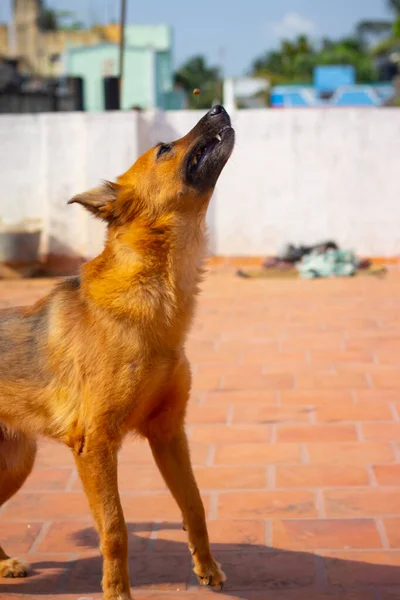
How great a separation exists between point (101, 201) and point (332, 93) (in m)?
50.0

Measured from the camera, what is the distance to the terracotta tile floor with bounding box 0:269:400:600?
360 centimetres

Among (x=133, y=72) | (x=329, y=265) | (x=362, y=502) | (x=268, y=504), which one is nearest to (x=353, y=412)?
(x=362, y=502)

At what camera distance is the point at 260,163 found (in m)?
12.0

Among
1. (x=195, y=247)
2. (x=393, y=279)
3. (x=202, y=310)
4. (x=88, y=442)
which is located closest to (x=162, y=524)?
(x=88, y=442)

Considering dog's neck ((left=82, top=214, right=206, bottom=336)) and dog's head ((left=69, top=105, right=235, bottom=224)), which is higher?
dog's head ((left=69, top=105, right=235, bottom=224))

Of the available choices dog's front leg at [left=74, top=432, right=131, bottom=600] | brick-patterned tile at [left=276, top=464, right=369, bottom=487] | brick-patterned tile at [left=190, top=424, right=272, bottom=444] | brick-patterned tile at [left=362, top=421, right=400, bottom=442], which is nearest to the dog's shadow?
dog's front leg at [left=74, top=432, right=131, bottom=600]

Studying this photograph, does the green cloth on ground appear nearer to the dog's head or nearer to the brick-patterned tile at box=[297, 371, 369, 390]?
the brick-patterned tile at box=[297, 371, 369, 390]

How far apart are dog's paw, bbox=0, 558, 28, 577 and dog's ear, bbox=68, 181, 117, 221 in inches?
61.5

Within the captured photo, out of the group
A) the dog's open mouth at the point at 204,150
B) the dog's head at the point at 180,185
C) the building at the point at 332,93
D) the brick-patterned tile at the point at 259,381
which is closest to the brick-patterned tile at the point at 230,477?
the brick-patterned tile at the point at 259,381

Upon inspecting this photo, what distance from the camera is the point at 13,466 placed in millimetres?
3797

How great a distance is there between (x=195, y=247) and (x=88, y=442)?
925 millimetres

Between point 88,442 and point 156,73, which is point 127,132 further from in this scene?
point 156,73

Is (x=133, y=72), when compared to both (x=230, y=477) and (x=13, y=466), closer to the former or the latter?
(x=230, y=477)

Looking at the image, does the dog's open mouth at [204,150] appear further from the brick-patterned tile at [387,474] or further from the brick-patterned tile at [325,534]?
the brick-patterned tile at [387,474]
